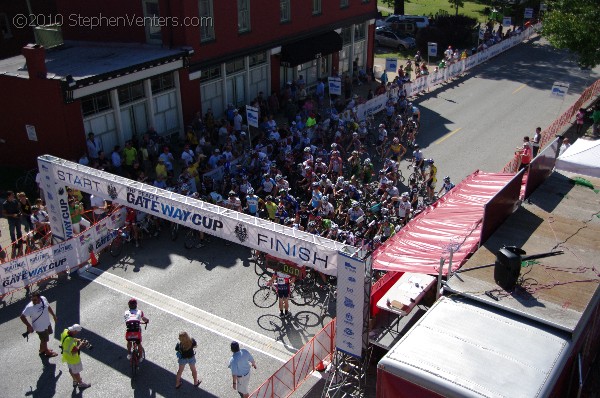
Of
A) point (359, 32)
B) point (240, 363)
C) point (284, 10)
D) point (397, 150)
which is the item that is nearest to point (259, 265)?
point (240, 363)

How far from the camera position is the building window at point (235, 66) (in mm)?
28050

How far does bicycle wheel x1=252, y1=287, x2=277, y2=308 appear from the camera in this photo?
15992mm

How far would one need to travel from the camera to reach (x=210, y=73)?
27.1 m

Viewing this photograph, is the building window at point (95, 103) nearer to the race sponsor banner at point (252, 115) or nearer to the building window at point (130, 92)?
the building window at point (130, 92)

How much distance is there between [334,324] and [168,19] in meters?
16.2

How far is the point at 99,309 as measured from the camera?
15.8 m

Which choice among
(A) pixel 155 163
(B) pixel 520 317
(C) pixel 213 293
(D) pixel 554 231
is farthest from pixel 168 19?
(B) pixel 520 317

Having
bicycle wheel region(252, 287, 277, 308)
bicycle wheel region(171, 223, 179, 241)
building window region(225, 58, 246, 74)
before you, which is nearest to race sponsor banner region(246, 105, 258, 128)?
building window region(225, 58, 246, 74)

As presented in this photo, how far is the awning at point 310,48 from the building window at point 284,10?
1297mm

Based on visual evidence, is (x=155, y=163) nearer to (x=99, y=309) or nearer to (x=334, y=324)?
(x=99, y=309)

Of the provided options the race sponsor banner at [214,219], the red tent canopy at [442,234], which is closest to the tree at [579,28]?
the red tent canopy at [442,234]

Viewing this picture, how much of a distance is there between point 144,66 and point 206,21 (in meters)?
4.40

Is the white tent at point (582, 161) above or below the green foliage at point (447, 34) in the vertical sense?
above

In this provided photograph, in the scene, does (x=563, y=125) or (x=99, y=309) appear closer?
(x=99, y=309)
